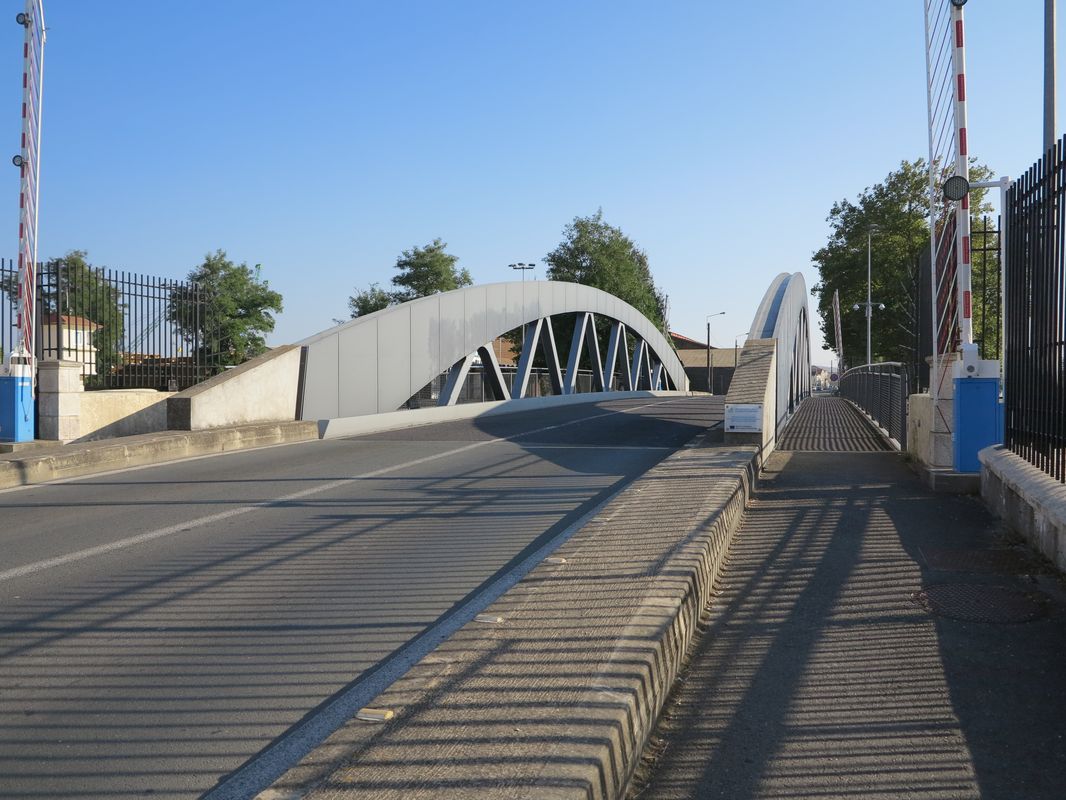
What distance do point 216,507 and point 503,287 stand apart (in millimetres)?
18793

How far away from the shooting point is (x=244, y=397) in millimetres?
15125

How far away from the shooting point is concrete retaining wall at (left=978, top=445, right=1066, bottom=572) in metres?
5.57

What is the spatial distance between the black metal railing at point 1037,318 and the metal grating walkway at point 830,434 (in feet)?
18.8

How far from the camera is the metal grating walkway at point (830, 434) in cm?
1420

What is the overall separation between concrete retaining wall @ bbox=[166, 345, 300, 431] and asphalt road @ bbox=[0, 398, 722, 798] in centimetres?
285

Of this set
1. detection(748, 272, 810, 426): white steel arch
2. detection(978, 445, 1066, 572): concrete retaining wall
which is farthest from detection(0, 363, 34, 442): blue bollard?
detection(978, 445, 1066, 572): concrete retaining wall

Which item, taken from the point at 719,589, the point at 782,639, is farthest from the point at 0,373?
the point at 782,639

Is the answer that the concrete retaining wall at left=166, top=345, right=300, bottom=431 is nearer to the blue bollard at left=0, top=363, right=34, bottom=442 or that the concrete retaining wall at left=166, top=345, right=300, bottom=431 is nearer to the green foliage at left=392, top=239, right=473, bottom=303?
the blue bollard at left=0, top=363, right=34, bottom=442

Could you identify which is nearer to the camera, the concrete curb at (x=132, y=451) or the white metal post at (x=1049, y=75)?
the concrete curb at (x=132, y=451)

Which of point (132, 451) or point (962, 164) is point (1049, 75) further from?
point (132, 451)

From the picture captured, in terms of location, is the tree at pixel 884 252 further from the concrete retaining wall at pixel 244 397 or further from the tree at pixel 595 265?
the concrete retaining wall at pixel 244 397

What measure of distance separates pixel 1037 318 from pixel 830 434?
428 inches

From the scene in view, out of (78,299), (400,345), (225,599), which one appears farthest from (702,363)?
(225,599)

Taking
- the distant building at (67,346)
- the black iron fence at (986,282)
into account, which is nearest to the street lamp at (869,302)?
the black iron fence at (986,282)
